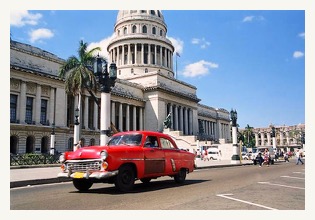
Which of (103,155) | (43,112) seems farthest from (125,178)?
(43,112)

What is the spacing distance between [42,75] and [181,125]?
33.9 meters

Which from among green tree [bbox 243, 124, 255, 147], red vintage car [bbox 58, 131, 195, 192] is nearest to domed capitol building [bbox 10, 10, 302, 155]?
green tree [bbox 243, 124, 255, 147]

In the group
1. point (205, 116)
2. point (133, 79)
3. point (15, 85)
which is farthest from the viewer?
point (205, 116)

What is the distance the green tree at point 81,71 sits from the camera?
113 feet

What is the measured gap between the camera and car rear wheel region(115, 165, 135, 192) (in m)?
9.04

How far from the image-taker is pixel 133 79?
66562 millimetres

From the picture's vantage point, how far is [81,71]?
34594mm

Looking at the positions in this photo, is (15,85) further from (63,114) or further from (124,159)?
(124,159)

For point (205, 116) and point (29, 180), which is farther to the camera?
point (205, 116)

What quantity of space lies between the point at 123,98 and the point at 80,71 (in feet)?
75.7

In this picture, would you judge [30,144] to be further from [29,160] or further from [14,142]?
[29,160]
